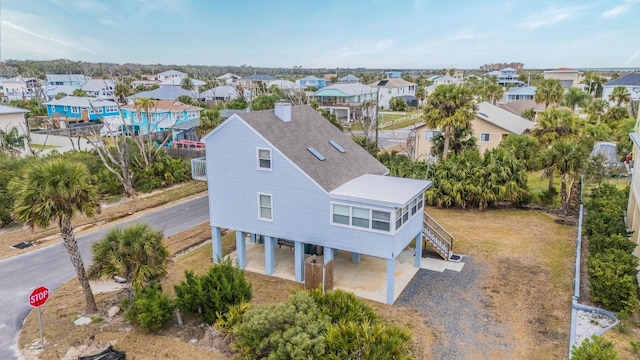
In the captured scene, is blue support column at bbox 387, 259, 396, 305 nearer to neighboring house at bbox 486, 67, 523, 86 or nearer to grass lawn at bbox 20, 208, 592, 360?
grass lawn at bbox 20, 208, 592, 360

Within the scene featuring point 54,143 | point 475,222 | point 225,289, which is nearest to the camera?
point 225,289

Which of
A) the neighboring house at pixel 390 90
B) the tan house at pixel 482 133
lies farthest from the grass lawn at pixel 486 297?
the neighboring house at pixel 390 90

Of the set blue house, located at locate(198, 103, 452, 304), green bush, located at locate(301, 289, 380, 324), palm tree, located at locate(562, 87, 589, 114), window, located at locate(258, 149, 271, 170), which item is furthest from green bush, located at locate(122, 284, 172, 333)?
palm tree, located at locate(562, 87, 589, 114)

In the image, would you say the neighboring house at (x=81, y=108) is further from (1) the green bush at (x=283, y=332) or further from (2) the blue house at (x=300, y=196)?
(1) the green bush at (x=283, y=332)

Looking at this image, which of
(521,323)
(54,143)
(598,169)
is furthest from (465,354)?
(54,143)

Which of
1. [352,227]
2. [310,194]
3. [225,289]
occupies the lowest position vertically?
[225,289]

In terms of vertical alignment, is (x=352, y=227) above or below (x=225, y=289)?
above

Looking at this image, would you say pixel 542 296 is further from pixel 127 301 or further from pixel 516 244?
pixel 127 301
